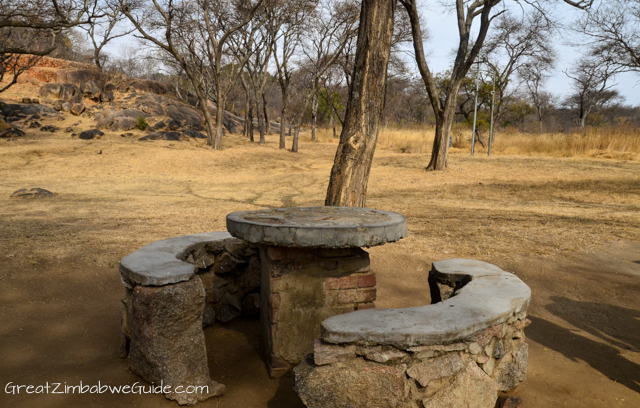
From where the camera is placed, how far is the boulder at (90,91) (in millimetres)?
23234

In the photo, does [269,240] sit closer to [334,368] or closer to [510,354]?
[334,368]

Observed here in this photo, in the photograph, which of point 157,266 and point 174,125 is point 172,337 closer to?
point 157,266

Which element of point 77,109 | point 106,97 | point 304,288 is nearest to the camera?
point 304,288

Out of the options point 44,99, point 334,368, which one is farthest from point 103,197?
point 44,99

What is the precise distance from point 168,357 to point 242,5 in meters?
15.4

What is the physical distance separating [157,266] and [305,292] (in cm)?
94

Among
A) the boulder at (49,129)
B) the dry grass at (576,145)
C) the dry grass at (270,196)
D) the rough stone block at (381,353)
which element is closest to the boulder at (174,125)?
the dry grass at (270,196)

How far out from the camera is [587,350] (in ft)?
10.5

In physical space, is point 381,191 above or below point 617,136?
below

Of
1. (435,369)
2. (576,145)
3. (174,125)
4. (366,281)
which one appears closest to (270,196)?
(366,281)

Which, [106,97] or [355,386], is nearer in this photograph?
[355,386]

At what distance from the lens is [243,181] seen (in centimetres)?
1145

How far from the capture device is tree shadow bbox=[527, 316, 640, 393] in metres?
2.84

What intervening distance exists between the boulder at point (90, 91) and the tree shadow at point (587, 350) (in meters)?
24.9
